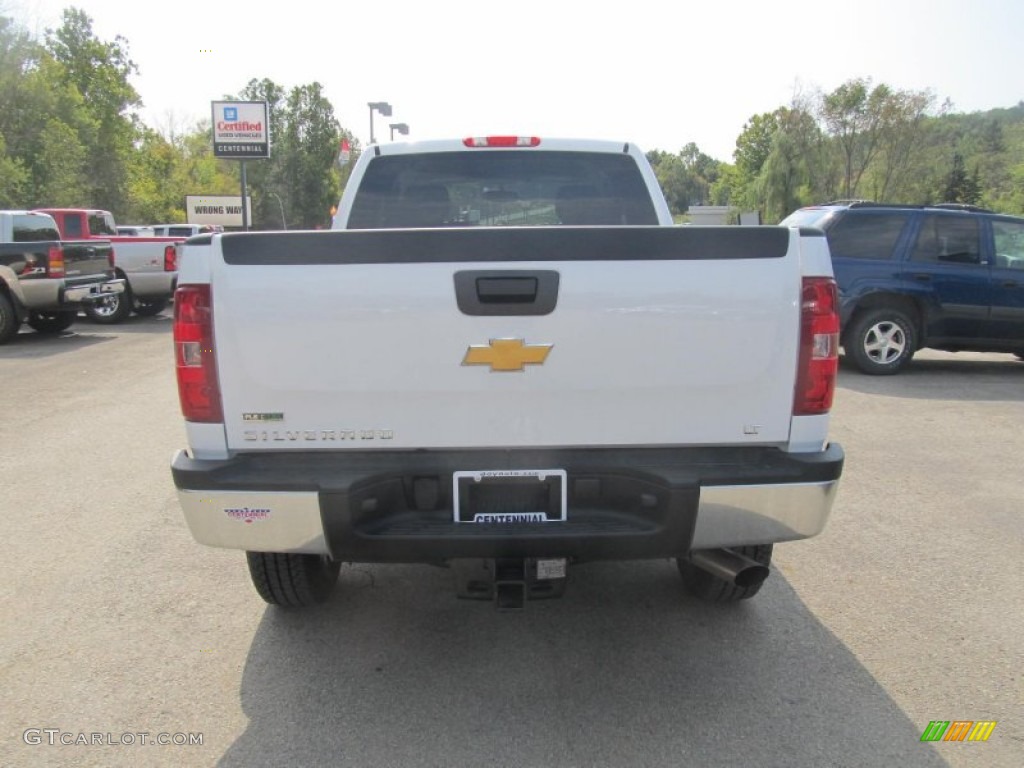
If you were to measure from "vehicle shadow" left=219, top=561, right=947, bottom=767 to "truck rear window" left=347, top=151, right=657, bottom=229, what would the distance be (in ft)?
6.84

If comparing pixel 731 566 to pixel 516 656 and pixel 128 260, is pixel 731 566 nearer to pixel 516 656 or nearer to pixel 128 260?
pixel 516 656

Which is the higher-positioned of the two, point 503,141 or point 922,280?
point 503,141

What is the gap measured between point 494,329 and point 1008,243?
9530mm

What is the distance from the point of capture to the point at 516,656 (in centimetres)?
339

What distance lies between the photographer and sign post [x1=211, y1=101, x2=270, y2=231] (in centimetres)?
2611

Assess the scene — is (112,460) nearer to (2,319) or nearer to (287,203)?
(2,319)

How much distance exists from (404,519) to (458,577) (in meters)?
0.44

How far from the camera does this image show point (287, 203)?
241 ft

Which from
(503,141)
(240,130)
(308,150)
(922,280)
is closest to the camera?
(503,141)

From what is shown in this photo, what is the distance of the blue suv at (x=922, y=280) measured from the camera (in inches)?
380

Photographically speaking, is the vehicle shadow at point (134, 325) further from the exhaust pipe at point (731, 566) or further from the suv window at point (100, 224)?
the exhaust pipe at point (731, 566)

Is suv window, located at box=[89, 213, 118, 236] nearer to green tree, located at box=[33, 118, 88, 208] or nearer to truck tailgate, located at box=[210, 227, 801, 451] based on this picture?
truck tailgate, located at box=[210, 227, 801, 451]

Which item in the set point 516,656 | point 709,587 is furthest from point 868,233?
point 516,656

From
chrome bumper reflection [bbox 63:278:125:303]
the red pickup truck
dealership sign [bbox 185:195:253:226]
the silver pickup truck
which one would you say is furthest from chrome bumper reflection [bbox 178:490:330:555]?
dealership sign [bbox 185:195:253:226]
